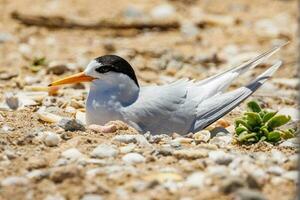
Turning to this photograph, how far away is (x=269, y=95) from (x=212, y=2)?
3.61m

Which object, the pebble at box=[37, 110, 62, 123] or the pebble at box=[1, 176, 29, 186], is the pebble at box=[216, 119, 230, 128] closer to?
the pebble at box=[37, 110, 62, 123]

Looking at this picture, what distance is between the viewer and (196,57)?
835cm

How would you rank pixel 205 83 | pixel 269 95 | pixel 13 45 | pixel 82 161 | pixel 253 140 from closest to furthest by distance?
pixel 82 161
pixel 253 140
pixel 205 83
pixel 269 95
pixel 13 45

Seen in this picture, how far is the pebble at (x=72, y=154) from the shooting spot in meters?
4.27

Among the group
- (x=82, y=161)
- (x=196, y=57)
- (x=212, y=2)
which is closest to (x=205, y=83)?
(x=82, y=161)

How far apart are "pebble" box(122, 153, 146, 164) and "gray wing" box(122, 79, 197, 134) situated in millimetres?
969

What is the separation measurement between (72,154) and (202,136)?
1.12 m

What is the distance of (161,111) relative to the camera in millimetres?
5324

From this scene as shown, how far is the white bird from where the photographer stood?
5.32 meters

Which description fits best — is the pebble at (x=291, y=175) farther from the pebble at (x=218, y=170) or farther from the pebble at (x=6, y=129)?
the pebble at (x=6, y=129)

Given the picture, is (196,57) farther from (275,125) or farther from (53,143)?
(53,143)

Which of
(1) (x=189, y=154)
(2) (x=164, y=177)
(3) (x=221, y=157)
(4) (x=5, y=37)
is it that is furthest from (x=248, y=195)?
(4) (x=5, y=37)

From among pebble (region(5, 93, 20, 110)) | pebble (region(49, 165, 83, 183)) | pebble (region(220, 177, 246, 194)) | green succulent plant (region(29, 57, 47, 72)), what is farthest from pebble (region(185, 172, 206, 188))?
green succulent plant (region(29, 57, 47, 72))

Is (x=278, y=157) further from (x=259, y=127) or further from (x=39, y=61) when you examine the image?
(x=39, y=61)
